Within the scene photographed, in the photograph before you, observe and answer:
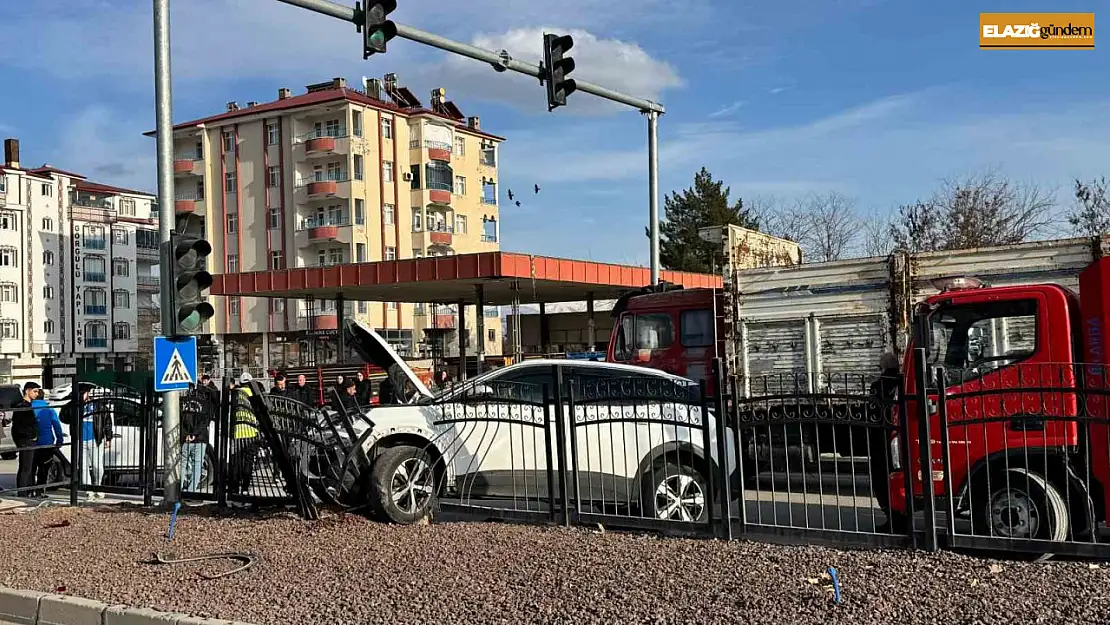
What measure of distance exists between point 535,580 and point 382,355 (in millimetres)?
5441

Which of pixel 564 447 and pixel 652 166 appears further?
pixel 652 166

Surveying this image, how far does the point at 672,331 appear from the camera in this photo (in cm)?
1684

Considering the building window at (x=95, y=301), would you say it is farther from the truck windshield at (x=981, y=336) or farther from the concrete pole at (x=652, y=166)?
the truck windshield at (x=981, y=336)

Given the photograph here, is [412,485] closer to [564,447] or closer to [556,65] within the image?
[564,447]

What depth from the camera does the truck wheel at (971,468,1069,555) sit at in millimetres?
7586

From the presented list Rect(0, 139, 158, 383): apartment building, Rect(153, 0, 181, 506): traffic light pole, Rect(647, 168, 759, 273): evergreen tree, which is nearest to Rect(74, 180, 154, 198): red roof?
Rect(0, 139, 158, 383): apartment building

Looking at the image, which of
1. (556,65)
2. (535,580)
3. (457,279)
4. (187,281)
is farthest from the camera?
(457,279)

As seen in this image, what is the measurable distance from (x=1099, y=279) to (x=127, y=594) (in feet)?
24.3

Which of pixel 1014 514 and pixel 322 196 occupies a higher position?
pixel 322 196

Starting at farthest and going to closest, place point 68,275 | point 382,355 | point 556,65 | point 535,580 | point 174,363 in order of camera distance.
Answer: point 68,275
point 556,65
point 382,355
point 174,363
point 535,580

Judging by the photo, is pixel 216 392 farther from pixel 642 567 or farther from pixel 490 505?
pixel 642 567

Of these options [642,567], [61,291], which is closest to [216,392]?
[642,567]

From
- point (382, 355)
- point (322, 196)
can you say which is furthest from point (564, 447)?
point (322, 196)

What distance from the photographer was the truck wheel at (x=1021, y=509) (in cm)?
759
